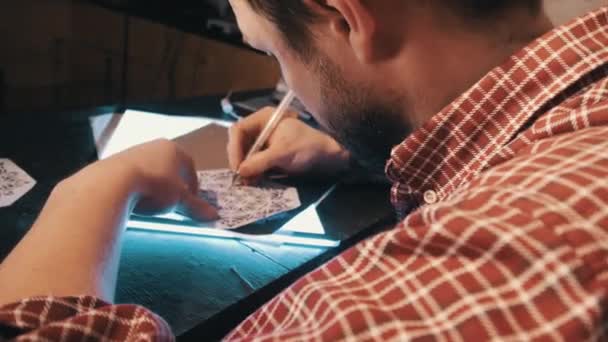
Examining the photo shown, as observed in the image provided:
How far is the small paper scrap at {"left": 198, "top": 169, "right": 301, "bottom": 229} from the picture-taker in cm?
66

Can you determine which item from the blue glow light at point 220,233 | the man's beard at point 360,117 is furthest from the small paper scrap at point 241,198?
the man's beard at point 360,117

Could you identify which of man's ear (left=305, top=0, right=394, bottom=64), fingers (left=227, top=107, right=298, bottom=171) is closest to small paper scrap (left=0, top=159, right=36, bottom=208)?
fingers (left=227, top=107, right=298, bottom=171)

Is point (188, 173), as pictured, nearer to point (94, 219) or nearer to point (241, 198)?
point (241, 198)

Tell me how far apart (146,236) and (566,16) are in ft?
3.16

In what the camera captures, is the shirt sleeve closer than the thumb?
Yes

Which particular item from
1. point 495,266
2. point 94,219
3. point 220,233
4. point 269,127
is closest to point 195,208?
point 220,233

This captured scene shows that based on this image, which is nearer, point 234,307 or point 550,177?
point 550,177

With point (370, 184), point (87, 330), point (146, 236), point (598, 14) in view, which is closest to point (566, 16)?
point (370, 184)

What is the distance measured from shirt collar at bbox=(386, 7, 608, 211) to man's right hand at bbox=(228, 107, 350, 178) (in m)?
0.30

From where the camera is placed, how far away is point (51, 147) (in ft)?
2.55

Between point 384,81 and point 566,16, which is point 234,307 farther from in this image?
point 566,16

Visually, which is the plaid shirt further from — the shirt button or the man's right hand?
the man's right hand

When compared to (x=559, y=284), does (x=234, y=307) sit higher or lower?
lower

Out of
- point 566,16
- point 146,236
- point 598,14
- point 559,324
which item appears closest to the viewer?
point 559,324
